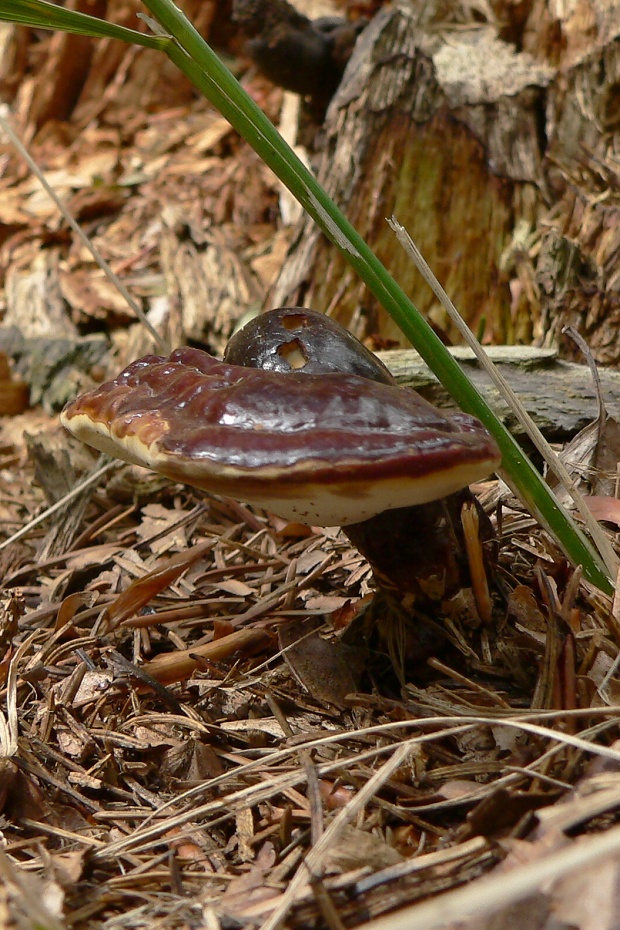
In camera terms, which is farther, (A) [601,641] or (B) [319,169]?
(B) [319,169]

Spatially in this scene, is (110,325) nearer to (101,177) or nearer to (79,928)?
(101,177)

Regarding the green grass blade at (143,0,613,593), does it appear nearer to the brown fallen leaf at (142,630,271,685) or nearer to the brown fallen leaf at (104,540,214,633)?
the brown fallen leaf at (142,630,271,685)

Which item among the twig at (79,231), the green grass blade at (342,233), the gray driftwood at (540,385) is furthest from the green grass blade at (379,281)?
the gray driftwood at (540,385)

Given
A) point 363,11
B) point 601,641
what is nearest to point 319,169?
point 363,11

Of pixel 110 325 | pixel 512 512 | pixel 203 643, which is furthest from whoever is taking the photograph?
pixel 110 325

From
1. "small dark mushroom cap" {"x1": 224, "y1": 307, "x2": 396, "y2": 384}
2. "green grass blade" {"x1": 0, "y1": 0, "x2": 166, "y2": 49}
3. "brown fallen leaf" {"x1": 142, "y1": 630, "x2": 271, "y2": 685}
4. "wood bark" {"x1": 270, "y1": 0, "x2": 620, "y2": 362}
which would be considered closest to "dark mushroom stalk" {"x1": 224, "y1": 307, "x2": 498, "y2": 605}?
"small dark mushroom cap" {"x1": 224, "y1": 307, "x2": 396, "y2": 384}

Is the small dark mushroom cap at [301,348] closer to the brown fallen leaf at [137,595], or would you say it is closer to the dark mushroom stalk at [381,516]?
the dark mushroom stalk at [381,516]
